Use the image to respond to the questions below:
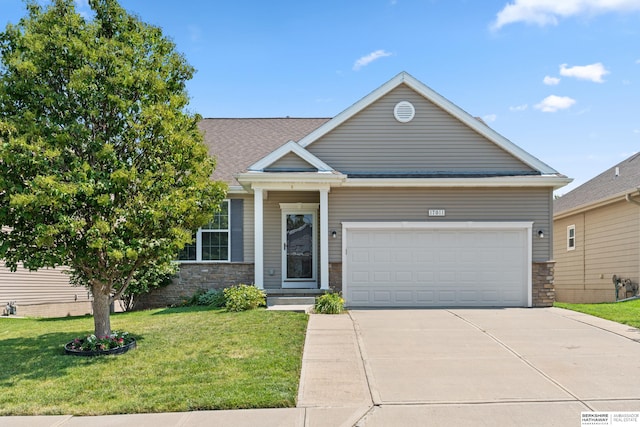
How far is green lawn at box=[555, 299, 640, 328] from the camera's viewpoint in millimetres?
10422

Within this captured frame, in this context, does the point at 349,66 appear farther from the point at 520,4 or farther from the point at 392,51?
the point at 520,4

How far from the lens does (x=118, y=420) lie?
538 cm

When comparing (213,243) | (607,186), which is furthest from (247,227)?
(607,186)

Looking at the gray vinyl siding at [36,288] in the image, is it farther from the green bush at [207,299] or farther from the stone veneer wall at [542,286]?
the stone veneer wall at [542,286]

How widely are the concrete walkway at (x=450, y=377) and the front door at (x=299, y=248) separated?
3622 mm

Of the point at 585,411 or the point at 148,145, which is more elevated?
the point at 148,145

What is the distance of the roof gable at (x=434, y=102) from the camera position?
43.9 feet

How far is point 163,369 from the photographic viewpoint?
23.0 feet

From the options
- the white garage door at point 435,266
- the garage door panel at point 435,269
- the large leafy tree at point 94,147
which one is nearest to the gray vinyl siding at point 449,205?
the white garage door at point 435,266

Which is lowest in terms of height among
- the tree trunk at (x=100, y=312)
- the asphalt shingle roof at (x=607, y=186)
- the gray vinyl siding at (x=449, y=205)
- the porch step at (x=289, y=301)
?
the porch step at (x=289, y=301)

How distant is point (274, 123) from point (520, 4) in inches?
361

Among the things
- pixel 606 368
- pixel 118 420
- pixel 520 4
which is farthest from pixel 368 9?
pixel 118 420

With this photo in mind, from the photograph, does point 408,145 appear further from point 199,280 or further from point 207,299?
point 199,280

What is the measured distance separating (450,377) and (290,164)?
7.52m
